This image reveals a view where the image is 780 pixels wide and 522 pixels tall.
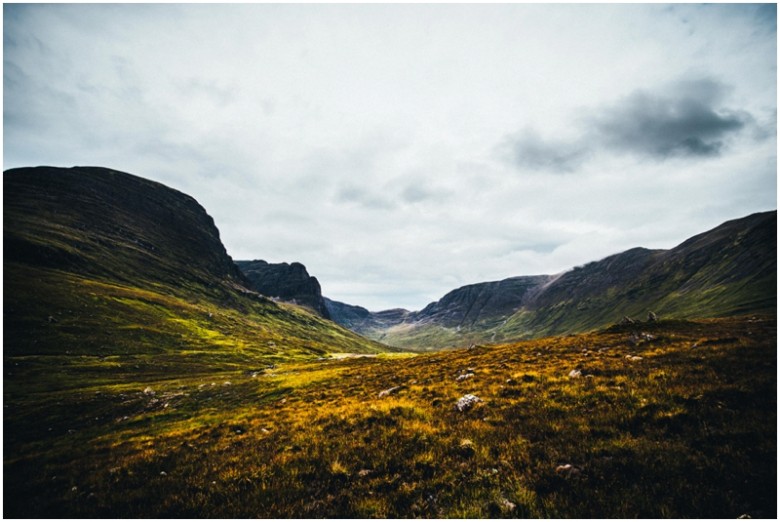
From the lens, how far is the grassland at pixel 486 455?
23.3 feet

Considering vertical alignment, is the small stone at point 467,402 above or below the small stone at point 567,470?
below

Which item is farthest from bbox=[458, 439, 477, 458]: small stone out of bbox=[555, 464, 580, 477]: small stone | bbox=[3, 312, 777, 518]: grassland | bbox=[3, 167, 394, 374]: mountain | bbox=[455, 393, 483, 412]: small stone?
bbox=[3, 167, 394, 374]: mountain

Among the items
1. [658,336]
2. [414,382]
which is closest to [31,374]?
[414,382]

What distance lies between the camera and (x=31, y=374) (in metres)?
50.7

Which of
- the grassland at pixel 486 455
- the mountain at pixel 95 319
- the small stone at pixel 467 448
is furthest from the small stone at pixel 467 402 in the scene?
the mountain at pixel 95 319

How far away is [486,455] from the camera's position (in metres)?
9.38

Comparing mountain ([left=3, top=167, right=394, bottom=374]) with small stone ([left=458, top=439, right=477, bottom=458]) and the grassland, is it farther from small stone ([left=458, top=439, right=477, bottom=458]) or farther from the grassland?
small stone ([left=458, top=439, right=477, bottom=458])

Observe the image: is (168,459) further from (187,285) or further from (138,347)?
(187,285)

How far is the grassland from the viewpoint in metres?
7.11

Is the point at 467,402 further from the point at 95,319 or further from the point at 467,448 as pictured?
the point at 95,319

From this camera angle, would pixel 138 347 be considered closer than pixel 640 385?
No

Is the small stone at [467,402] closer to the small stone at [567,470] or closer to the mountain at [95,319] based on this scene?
the small stone at [567,470]

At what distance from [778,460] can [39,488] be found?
82.6 ft

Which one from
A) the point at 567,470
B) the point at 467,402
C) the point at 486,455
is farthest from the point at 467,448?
the point at 467,402
